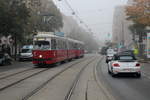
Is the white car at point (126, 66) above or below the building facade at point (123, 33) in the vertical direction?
below

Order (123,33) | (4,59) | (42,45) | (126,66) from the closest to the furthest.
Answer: (126,66)
(42,45)
(4,59)
(123,33)

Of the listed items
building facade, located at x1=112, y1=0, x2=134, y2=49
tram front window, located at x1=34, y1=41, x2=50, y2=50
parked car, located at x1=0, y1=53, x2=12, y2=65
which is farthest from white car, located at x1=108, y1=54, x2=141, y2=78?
building facade, located at x1=112, y1=0, x2=134, y2=49

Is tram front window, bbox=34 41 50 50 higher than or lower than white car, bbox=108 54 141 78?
higher

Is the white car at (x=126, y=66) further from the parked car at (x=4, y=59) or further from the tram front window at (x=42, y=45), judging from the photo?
the parked car at (x=4, y=59)

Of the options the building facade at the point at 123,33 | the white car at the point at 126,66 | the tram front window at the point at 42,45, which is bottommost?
the white car at the point at 126,66

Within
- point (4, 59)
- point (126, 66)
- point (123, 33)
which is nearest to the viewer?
point (126, 66)

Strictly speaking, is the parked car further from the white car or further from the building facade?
the building facade

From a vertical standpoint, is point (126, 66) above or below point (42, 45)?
below

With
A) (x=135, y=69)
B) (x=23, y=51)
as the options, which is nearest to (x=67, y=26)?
(x=23, y=51)

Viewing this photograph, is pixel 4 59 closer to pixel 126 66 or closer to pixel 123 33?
pixel 126 66

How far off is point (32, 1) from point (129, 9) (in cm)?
1422

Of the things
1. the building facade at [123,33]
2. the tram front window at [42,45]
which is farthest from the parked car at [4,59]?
the building facade at [123,33]

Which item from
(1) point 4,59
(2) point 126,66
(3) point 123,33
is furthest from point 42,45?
(3) point 123,33

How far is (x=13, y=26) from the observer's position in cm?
3184
